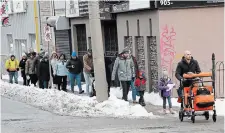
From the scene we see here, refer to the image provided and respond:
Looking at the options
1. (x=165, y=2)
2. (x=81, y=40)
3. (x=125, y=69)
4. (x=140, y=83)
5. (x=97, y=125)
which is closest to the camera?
(x=97, y=125)

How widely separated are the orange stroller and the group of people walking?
0.43m

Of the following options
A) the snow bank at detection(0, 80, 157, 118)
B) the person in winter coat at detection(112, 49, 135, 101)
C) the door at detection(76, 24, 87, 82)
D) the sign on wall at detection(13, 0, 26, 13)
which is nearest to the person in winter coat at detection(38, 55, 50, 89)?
the snow bank at detection(0, 80, 157, 118)

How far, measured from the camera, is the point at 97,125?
12633 mm

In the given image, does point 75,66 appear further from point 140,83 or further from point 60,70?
point 140,83

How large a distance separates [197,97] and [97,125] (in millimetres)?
2279

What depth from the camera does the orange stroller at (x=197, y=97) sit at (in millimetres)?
12148

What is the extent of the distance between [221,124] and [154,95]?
685cm

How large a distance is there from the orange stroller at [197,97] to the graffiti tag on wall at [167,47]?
223 inches

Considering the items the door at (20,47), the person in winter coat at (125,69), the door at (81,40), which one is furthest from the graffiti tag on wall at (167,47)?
the door at (20,47)

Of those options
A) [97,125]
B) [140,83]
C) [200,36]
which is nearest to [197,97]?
[97,125]

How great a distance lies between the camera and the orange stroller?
12.1 metres

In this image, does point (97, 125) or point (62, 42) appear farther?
point (62, 42)

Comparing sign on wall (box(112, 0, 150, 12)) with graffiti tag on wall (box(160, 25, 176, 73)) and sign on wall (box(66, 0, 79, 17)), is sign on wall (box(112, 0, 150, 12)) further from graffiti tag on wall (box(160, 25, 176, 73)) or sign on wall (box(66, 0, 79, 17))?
sign on wall (box(66, 0, 79, 17))

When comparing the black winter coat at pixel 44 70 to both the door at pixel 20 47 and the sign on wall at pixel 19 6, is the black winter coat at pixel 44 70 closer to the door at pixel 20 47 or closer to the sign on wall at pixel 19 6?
the sign on wall at pixel 19 6
